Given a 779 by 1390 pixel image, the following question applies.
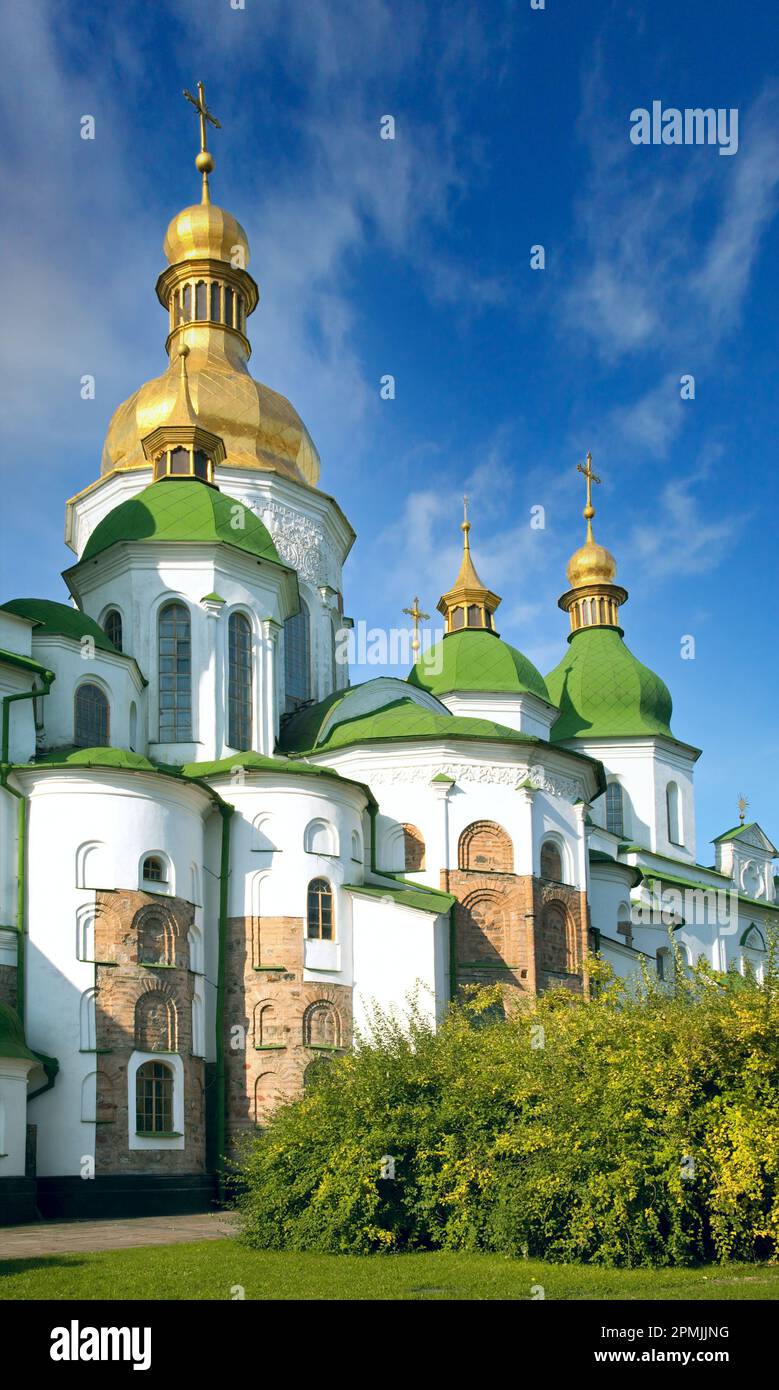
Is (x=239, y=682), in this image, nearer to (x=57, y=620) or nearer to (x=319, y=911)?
(x=57, y=620)

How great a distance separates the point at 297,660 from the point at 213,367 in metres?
9.15

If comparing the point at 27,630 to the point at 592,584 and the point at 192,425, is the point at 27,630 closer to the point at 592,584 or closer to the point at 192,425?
the point at 192,425

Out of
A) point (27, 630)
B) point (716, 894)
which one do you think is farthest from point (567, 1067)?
point (716, 894)


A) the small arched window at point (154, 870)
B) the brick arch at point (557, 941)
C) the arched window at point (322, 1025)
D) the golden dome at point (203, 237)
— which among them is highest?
the golden dome at point (203, 237)

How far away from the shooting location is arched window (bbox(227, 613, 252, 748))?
32.2 metres

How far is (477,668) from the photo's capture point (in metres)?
40.4

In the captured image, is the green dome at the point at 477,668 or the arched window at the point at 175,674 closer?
the arched window at the point at 175,674

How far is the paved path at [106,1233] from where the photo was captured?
17578 millimetres

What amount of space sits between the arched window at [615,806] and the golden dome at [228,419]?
15037mm

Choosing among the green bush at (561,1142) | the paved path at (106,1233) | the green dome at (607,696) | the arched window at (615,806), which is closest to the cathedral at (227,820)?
the paved path at (106,1233)

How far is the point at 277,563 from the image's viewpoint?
33594mm

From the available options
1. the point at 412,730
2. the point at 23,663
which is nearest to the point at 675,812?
the point at 412,730

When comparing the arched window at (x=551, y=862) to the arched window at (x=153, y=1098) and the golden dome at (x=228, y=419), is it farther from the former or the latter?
the golden dome at (x=228, y=419)

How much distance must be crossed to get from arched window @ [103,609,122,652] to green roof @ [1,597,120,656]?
1800 mm
